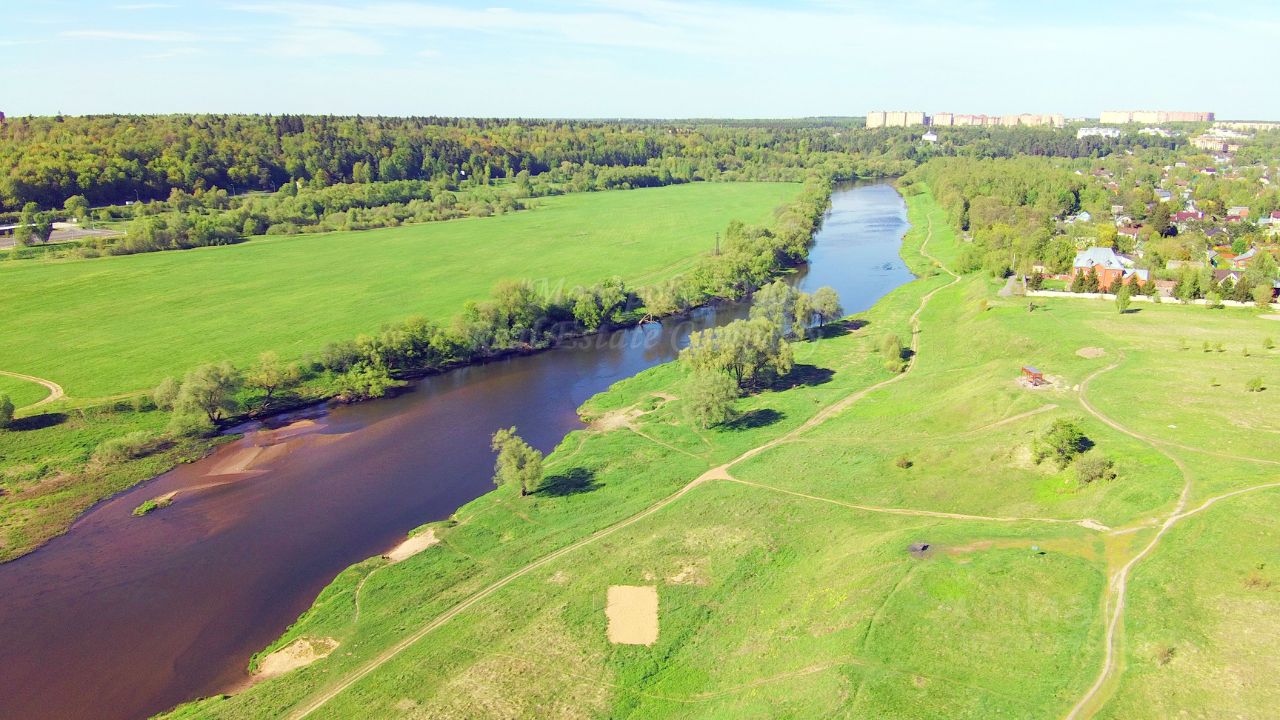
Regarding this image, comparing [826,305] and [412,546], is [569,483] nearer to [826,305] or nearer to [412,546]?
[412,546]

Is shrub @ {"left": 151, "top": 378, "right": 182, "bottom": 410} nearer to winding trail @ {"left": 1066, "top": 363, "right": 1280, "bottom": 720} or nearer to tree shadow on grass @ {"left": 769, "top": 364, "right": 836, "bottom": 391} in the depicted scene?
tree shadow on grass @ {"left": 769, "top": 364, "right": 836, "bottom": 391}

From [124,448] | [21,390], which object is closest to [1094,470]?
[124,448]

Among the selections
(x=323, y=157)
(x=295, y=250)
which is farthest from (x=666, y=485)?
(x=323, y=157)

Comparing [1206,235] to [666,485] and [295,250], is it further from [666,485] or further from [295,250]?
[295,250]

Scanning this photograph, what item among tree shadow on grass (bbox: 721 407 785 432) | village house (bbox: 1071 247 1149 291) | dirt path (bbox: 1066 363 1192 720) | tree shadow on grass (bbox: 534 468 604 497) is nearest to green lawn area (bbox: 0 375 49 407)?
tree shadow on grass (bbox: 534 468 604 497)

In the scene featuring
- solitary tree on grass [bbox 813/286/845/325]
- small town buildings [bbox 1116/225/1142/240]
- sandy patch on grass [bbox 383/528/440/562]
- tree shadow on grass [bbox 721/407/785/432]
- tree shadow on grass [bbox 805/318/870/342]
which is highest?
small town buildings [bbox 1116/225/1142/240]

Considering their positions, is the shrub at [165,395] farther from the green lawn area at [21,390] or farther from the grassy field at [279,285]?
the green lawn area at [21,390]

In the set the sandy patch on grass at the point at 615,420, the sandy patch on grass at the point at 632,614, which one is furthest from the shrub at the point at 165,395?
the sandy patch on grass at the point at 632,614
